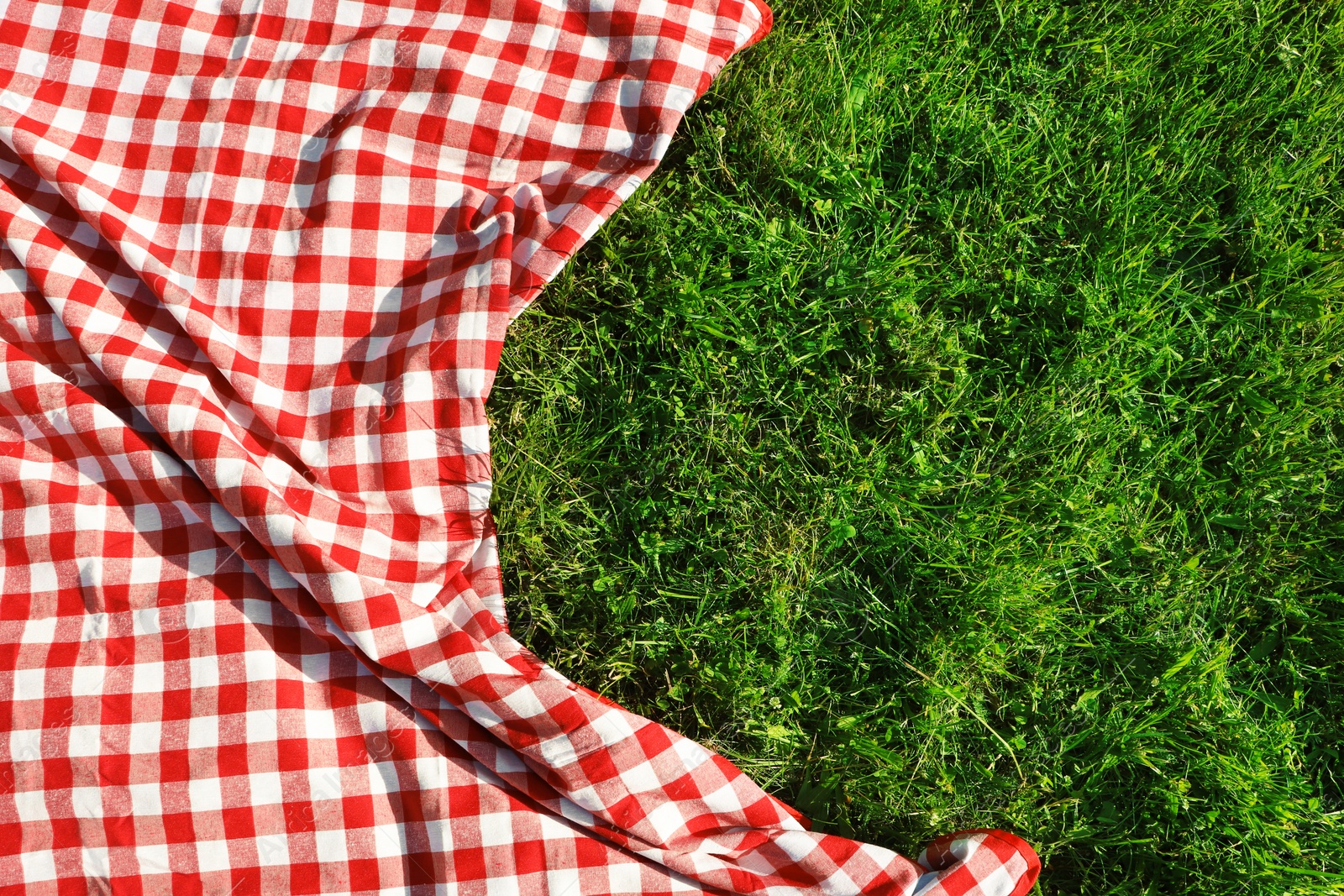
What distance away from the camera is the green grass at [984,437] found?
2.20 metres

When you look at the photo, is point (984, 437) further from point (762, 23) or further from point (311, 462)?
point (311, 462)

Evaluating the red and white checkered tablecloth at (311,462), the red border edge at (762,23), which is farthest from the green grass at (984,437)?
the red and white checkered tablecloth at (311,462)

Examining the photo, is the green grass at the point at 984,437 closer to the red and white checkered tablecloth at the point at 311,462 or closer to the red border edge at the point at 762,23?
the red border edge at the point at 762,23

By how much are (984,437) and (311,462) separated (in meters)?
1.78

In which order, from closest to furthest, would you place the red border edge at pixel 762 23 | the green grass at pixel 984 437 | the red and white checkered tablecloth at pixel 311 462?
the red and white checkered tablecloth at pixel 311 462 → the green grass at pixel 984 437 → the red border edge at pixel 762 23

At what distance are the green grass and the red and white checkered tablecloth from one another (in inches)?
9.2

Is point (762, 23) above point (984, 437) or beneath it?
above

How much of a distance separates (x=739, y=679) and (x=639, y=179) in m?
1.35

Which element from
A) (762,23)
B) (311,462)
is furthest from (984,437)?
(311,462)

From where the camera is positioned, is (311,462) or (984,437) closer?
(311,462)

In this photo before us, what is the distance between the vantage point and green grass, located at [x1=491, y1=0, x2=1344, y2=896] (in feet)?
7.22

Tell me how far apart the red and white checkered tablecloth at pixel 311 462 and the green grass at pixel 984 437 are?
0.23 meters

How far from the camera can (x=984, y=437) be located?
2342mm

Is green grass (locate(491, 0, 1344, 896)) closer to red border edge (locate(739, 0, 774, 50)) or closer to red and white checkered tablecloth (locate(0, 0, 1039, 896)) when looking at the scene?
red border edge (locate(739, 0, 774, 50))
